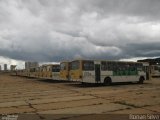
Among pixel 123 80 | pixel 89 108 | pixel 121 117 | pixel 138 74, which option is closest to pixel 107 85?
pixel 123 80

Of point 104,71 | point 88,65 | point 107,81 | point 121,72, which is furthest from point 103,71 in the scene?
point 121,72

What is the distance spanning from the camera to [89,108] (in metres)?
13.2

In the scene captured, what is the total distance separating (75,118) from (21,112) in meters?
2.81

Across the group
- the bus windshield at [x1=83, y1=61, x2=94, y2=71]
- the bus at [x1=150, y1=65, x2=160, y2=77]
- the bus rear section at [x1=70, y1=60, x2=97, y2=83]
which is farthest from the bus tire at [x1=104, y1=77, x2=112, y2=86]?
the bus at [x1=150, y1=65, x2=160, y2=77]

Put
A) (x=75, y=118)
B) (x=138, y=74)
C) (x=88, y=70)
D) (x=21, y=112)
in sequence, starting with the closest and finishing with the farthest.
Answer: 1. (x=75, y=118)
2. (x=21, y=112)
3. (x=88, y=70)
4. (x=138, y=74)

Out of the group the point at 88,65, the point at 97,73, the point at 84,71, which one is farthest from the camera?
the point at 97,73

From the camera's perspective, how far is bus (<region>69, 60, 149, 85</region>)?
2833 centimetres

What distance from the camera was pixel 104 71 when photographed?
2970cm

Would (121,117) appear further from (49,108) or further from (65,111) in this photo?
(49,108)

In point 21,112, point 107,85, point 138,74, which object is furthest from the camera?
point 138,74

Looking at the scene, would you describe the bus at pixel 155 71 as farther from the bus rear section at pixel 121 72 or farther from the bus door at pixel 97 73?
the bus door at pixel 97 73

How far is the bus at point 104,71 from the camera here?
28.3 m

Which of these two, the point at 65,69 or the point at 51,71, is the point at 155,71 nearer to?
the point at 51,71

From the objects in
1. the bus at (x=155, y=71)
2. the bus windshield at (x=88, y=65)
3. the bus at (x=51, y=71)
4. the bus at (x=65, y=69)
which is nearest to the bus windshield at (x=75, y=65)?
the bus windshield at (x=88, y=65)
